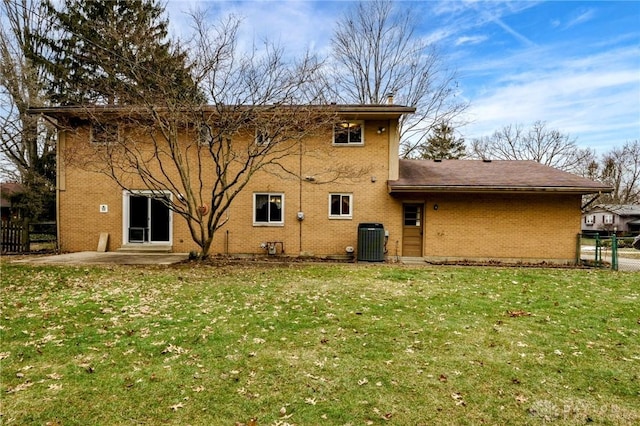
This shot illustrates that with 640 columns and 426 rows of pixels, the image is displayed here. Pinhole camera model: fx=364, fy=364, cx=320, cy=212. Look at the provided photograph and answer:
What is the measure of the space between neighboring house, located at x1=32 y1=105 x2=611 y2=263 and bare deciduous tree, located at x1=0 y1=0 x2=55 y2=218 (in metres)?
5.32

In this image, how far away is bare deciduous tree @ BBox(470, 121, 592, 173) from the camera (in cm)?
3425

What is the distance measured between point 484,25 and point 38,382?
20063 mm

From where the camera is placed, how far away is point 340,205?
46.5ft

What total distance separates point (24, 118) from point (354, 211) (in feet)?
59.0

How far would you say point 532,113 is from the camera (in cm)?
3278

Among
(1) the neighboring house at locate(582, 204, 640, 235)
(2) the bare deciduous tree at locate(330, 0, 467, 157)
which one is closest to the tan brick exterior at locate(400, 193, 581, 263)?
(2) the bare deciduous tree at locate(330, 0, 467, 157)

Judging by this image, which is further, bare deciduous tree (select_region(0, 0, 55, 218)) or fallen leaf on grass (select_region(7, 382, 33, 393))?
bare deciduous tree (select_region(0, 0, 55, 218))

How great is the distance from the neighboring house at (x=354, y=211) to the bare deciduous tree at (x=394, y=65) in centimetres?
1156

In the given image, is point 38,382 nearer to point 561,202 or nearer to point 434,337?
point 434,337

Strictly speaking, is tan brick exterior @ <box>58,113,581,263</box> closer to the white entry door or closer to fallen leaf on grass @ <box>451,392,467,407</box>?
the white entry door

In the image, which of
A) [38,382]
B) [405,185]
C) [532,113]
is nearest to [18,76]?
[405,185]

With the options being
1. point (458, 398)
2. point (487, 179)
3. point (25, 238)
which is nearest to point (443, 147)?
point (487, 179)

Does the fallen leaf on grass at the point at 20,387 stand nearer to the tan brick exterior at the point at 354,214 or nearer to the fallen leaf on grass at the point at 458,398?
the fallen leaf on grass at the point at 458,398

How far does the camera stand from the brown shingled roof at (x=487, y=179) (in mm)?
12867
